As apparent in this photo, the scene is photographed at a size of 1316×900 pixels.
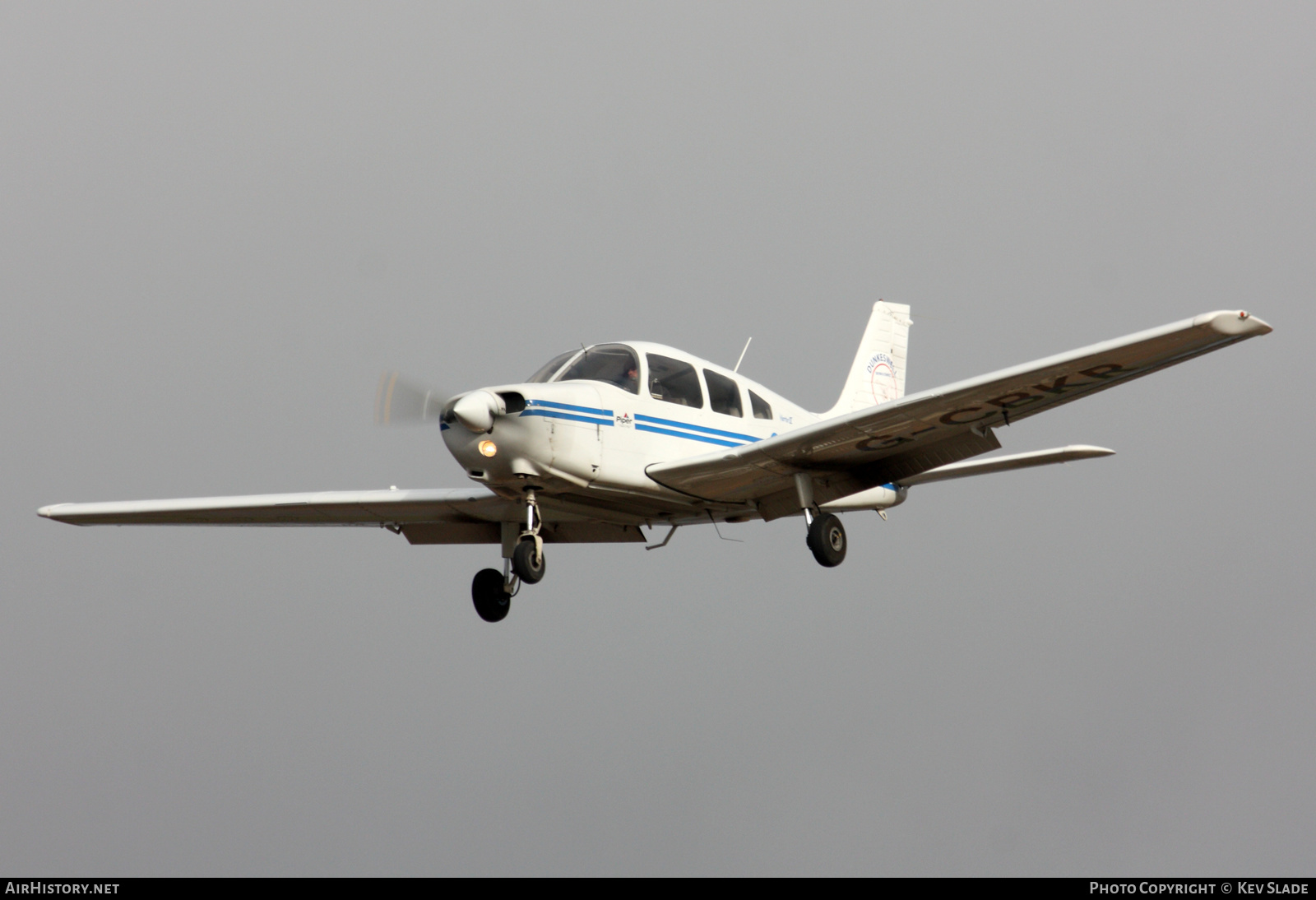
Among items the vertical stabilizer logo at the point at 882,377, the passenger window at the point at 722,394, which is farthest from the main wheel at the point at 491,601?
the vertical stabilizer logo at the point at 882,377

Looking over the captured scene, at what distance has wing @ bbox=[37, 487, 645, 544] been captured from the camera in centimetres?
1463

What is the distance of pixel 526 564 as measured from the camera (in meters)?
12.4

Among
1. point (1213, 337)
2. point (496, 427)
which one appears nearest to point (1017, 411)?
point (1213, 337)

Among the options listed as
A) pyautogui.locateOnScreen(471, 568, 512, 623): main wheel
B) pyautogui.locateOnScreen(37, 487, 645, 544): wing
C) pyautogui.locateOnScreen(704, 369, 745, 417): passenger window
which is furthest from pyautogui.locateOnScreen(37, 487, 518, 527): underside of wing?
pyautogui.locateOnScreen(704, 369, 745, 417): passenger window

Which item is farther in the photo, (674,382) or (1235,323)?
(674,382)

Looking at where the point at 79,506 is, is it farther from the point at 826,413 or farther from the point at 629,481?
the point at 826,413

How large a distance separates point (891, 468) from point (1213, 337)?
3957 millimetres

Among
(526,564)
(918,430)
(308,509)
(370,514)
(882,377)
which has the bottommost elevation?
(526,564)

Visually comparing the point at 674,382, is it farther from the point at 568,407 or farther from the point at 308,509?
the point at 308,509

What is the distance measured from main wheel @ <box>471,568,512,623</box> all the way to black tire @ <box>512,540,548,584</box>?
6.76ft

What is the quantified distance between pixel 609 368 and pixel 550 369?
56cm

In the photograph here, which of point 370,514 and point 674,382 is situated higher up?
point 674,382

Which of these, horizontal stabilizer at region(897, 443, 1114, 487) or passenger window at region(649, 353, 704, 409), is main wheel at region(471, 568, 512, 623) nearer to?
passenger window at region(649, 353, 704, 409)

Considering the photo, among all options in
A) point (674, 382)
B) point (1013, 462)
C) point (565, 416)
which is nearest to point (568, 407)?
point (565, 416)
